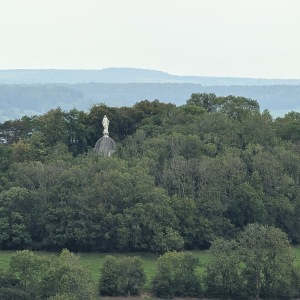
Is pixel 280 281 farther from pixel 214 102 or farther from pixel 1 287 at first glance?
pixel 214 102

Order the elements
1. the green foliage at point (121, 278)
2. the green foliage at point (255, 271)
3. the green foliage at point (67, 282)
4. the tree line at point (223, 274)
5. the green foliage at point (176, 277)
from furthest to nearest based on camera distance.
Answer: the green foliage at point (255, 271), the green foliage at point (176, 277), the tree line at point (223, 274), the green foliage at point (121, 278), the green foliage at point (67, 282)

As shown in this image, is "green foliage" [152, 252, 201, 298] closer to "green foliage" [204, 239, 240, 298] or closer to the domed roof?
"green foliage" [204, 239, 240, 298]

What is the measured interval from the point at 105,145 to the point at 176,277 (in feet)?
85.4

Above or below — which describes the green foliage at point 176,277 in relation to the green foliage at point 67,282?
below

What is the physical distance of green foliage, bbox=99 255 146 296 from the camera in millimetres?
54438

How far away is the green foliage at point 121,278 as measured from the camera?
2143 inches

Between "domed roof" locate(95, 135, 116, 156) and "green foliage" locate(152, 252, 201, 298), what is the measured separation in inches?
948

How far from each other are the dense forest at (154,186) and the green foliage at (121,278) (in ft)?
29.9

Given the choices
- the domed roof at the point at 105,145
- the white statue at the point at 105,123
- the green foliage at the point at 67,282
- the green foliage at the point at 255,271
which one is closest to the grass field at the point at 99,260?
the green foliage at the point at 255,271

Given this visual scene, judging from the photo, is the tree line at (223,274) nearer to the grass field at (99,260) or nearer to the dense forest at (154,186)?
the grass field at (99,260)

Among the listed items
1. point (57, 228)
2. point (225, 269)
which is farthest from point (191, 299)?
point (57, 228)

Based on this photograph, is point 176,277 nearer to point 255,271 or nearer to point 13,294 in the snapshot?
point 255,271

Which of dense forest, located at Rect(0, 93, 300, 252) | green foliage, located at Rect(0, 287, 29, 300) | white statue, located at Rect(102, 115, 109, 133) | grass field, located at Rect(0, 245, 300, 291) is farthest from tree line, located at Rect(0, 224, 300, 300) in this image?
white statue, located at Rect(102, 115, 109, 133)

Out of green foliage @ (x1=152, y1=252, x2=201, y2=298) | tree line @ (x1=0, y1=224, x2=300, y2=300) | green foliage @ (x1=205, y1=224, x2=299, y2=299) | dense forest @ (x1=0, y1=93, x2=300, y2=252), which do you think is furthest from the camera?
dense forest @ (x1=0, y1=93, x2=300, y2=252)
